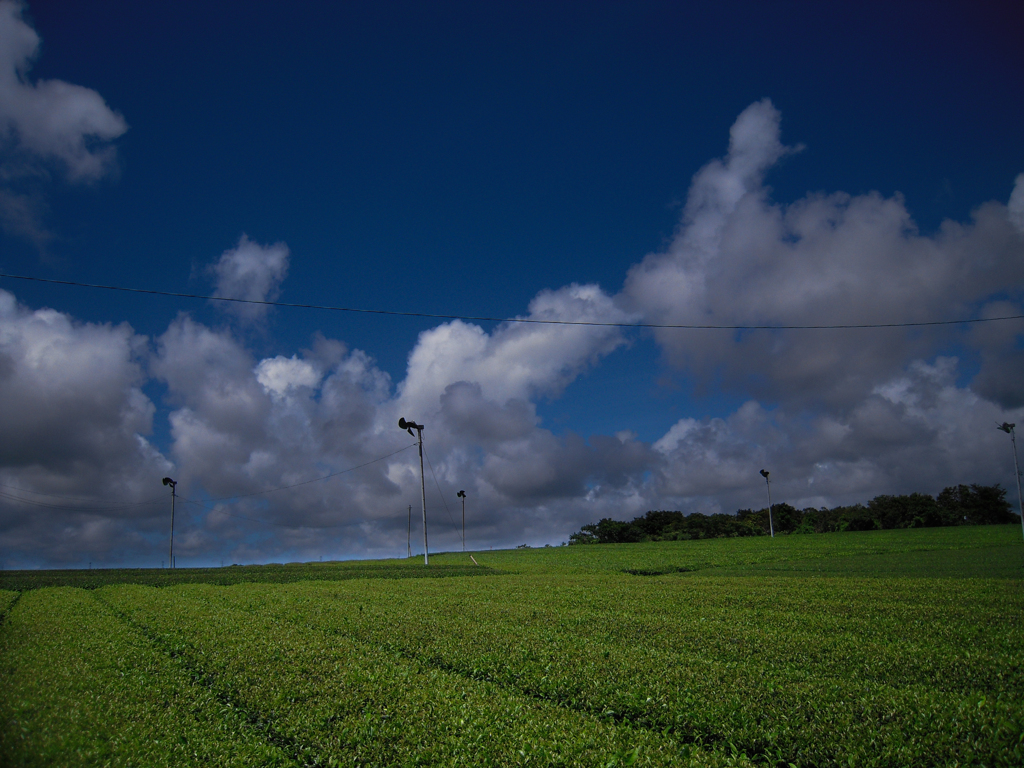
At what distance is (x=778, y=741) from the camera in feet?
24.6

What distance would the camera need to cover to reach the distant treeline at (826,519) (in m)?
95.9

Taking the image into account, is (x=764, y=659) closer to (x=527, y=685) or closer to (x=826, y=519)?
(x=527, y=685)

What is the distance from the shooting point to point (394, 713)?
336 inches

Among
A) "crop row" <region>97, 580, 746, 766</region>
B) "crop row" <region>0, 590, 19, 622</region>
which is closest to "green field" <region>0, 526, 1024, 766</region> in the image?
"crop row" <region>97, 580, 746, 766</region>

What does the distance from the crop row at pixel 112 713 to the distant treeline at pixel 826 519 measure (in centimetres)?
10027

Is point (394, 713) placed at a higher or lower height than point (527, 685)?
higher

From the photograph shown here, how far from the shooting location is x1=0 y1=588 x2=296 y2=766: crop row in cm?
688

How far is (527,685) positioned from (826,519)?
113m

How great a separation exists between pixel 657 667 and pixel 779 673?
82.0 inches

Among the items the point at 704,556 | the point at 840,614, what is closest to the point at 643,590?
the point at 840,614

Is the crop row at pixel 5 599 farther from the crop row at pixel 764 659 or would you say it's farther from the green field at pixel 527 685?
the crop row at pixel 764 659

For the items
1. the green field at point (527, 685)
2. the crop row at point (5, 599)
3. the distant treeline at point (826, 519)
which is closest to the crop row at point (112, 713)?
the green field at point (527, 685)

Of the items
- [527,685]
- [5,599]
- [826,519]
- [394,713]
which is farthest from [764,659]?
[826,519]

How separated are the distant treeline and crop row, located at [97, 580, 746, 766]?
325 ft
